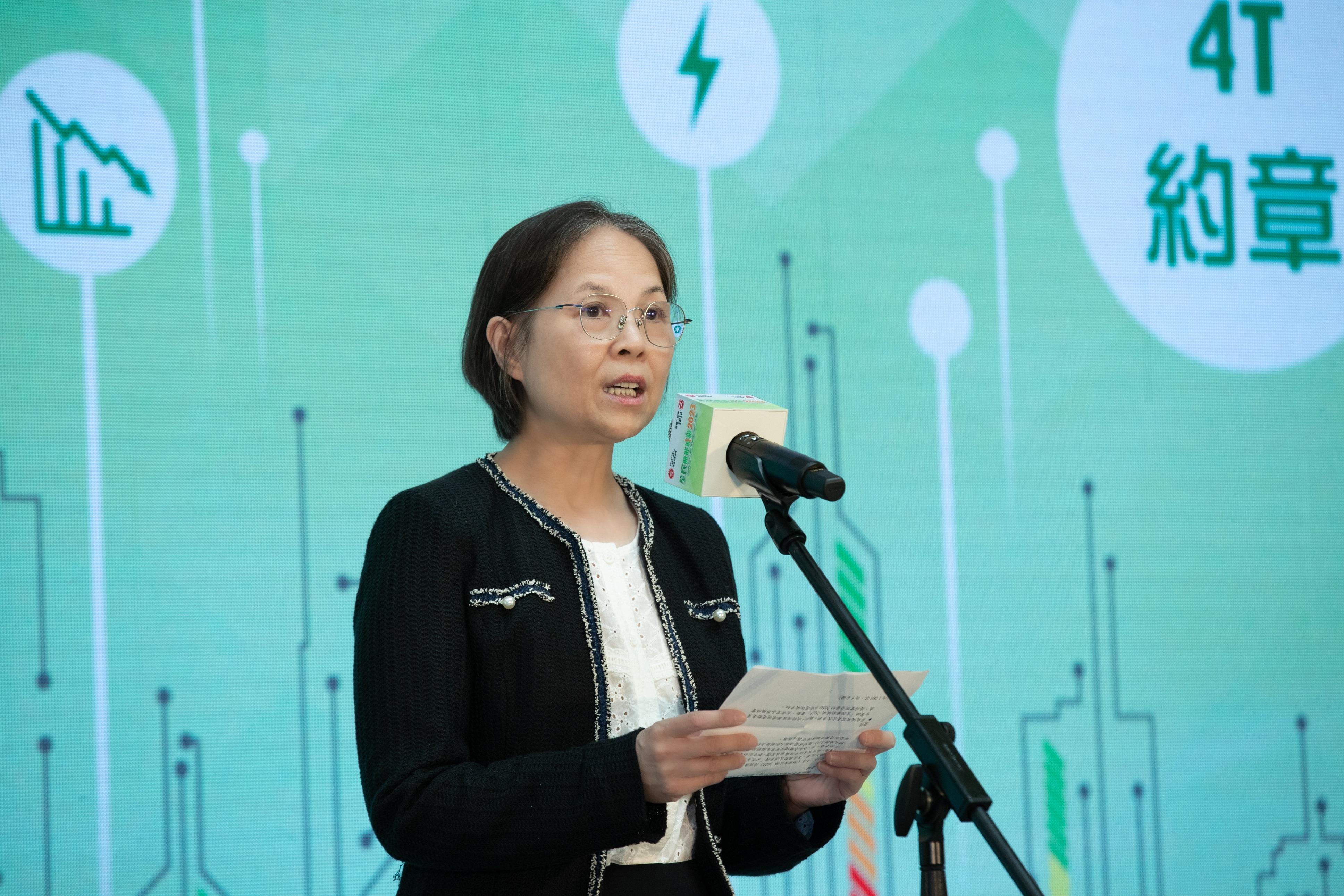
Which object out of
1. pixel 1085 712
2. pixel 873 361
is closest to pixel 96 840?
pixel 873 361

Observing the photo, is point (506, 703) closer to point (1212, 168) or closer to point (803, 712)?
point (803, 712)

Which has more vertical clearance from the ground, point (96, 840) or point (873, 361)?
point (873, 361)

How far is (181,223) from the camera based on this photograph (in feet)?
8.68

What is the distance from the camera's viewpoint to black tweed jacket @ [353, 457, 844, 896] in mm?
1345

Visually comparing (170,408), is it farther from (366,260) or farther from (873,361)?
(873,361)

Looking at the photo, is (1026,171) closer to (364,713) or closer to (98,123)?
(98,123)

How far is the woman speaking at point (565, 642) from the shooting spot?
1.35 meters

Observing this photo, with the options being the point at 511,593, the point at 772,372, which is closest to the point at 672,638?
the point at 511,593

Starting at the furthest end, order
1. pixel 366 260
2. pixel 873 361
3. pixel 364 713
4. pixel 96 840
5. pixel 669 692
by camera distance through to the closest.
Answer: pixel 873 361 → pixel 366 260 → pixel 96 840 → pixel 669 692 → pixel 364 713

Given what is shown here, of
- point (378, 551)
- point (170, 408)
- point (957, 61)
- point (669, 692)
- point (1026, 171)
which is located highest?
point (957, 61)

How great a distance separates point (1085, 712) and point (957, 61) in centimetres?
164

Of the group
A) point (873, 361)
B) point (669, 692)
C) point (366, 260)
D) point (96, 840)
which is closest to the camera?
point (669, 692)

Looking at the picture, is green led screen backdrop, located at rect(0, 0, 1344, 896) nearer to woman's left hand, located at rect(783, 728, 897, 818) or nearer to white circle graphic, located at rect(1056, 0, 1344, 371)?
white circle graphic, located at rect(1056, 0, 1344, 371)

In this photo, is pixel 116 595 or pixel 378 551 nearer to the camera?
pixel 378 551
